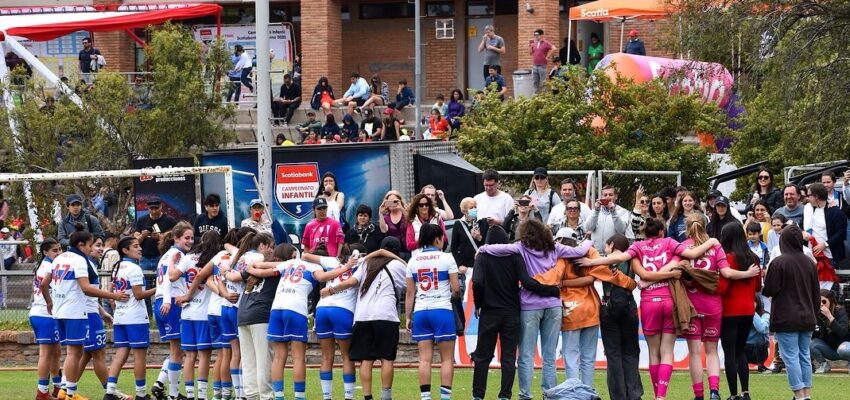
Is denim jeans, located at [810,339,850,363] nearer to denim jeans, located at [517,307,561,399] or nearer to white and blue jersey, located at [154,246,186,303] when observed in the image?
denim jeans, located at [517,307,561,399]

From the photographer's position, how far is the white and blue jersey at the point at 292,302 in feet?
46.8

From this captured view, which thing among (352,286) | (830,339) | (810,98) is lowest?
(830,339)

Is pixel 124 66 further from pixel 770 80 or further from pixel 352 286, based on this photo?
pixel 352 286

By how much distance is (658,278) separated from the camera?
45.4 ft

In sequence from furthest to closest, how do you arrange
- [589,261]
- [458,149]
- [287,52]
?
[287,52] < [458,149] < [589,261]

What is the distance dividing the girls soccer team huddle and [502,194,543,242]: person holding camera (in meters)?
2.93

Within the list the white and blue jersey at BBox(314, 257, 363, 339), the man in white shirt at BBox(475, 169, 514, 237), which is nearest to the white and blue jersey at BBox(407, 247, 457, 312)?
the white and blue jersey at BBox(314, 257, 363, 339)

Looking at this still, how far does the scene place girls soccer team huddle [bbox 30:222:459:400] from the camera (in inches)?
556

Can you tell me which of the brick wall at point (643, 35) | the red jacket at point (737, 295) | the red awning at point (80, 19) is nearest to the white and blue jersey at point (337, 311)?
→ the red jacket at point (737, 295)

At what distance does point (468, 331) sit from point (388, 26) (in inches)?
860

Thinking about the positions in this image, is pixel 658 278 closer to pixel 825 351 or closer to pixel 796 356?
pixel 796 356

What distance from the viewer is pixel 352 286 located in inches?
560

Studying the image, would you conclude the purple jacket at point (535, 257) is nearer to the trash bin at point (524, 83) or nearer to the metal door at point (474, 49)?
the trash bin at point (524, 83)

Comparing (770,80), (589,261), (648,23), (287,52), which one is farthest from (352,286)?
(287,52)
